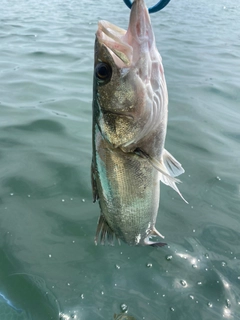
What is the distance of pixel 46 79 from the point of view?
7.31m

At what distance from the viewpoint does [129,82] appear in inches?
74.0

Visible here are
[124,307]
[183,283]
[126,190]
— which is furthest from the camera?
[183,283]

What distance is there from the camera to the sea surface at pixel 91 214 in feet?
9.83

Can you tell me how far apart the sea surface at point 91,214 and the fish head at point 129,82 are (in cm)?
174

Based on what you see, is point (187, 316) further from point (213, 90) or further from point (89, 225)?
point (213, 90)

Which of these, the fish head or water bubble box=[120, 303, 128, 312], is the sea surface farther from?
the fish head

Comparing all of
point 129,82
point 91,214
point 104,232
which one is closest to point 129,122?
point 129,82

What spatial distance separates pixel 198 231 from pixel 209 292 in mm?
741

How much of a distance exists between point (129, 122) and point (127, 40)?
466 millimetres

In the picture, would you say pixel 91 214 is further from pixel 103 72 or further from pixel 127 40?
pixel 127 40

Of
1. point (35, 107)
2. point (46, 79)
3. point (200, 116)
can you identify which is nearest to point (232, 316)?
point (200, 116)

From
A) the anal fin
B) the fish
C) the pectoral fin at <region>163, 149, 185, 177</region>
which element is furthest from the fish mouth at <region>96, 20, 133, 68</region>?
the anal fin

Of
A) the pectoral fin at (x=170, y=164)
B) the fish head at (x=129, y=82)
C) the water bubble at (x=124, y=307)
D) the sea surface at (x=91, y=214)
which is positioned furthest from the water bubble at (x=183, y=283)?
the fish head at (x=129, y=82)

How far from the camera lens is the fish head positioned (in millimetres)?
1811
